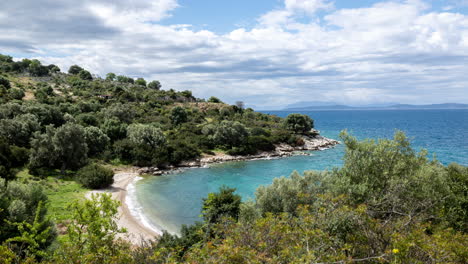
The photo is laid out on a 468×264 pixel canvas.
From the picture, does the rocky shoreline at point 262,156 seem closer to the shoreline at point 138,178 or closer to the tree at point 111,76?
the shoreline at point 138,178

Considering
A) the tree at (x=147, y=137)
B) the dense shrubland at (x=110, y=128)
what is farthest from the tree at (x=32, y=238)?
the tree at (x=147, y=137)

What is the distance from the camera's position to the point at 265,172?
160 feet

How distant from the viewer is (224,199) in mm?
23250

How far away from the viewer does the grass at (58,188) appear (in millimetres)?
28105

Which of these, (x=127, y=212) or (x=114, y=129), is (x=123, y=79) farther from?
(x=127, y=212)

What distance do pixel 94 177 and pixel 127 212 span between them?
8.50m

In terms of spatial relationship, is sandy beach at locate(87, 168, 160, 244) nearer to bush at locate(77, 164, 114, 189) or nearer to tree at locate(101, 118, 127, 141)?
bush at locate(77, 164, 114, 189)

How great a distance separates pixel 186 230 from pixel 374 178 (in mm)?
12867

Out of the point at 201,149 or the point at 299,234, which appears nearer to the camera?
the point at 299,234

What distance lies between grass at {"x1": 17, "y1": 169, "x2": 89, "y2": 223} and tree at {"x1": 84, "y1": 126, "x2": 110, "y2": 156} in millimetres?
9145

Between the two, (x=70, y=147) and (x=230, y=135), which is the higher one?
(x=70, y=147)

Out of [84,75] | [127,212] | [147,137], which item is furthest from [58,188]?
[84,75]

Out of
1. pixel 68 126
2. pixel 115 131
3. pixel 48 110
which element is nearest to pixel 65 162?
pixel 68 126

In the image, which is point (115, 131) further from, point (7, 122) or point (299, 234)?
point (299, 234)
